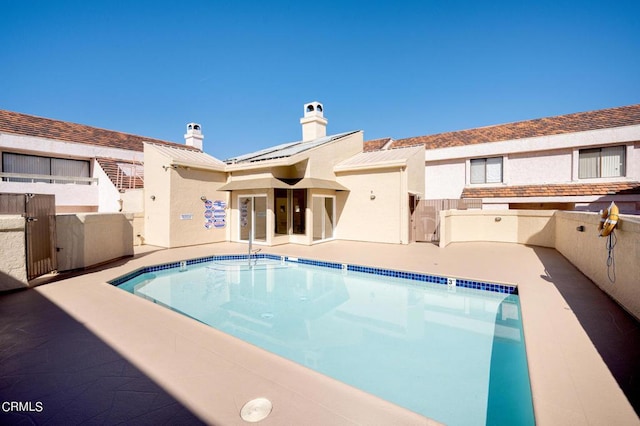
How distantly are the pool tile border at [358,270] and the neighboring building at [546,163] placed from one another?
15.1 meters

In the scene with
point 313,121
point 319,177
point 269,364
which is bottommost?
point 269,364

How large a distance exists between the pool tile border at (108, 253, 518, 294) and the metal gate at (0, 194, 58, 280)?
1.99 meters

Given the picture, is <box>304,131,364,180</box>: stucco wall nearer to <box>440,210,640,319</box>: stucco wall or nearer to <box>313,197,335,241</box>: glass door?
<box>313,197,335,241</box>: glass door

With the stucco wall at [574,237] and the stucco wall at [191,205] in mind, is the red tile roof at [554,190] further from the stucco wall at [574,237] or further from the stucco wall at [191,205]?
the stucco wall at [191,205]

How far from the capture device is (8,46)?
17.9 metres

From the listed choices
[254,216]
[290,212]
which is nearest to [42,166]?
[254,216]

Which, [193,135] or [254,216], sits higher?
[193,135]

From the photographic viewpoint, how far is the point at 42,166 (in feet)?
67.5

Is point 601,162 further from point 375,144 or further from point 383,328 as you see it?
point 383,328

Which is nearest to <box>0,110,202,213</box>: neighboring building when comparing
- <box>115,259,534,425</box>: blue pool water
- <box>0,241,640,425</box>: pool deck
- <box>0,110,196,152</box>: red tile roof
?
<box>0,110,196,152</box>: red tile roof

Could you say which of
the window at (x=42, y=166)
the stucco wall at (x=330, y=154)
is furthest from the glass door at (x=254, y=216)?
the window at (x=42, y=166)

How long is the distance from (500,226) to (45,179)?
29.4 metres

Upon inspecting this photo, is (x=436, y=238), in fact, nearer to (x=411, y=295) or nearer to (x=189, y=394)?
(x=411, y=295)

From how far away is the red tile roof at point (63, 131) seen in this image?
20.2 metres
